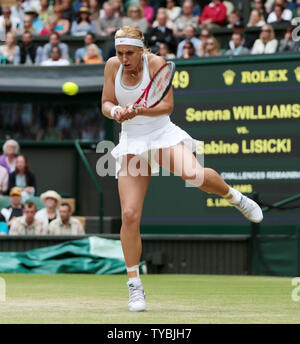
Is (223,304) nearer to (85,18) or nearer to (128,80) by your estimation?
(128,80)

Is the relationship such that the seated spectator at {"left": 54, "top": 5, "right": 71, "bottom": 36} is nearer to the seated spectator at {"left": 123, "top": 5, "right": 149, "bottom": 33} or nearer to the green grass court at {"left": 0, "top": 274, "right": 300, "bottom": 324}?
the seated spectator at {"left": 123, "top": 5, "right": 149, "bottom": 33}

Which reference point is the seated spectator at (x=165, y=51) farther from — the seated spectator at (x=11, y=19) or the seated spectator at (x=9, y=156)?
the seated spectator at (x=11, y=19)

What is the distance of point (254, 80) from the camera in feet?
36.9

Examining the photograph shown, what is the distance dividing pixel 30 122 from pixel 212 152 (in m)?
4.15

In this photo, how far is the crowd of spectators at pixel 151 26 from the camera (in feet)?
42.7

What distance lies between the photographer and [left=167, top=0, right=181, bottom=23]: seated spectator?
1517 cm

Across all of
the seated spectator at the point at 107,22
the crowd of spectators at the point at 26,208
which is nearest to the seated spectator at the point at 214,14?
the seated spectator at the point at 107,22

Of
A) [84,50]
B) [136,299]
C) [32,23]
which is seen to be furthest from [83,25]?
[136,299]

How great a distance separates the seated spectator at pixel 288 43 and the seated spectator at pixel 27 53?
4020mm

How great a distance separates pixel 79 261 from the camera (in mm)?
11367

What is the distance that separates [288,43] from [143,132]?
6.49 meters

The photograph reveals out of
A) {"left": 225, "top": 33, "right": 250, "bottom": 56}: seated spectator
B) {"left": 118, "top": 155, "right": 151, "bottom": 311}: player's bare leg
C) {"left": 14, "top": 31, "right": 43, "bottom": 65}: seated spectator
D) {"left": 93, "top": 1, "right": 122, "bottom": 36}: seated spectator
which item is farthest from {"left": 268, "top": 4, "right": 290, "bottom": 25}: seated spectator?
{"left": 118, "top": 155, "right": 151, "bottom": 311}: player's bare leg

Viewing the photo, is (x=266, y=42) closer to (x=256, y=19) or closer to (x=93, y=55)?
(x=256, y=19)
